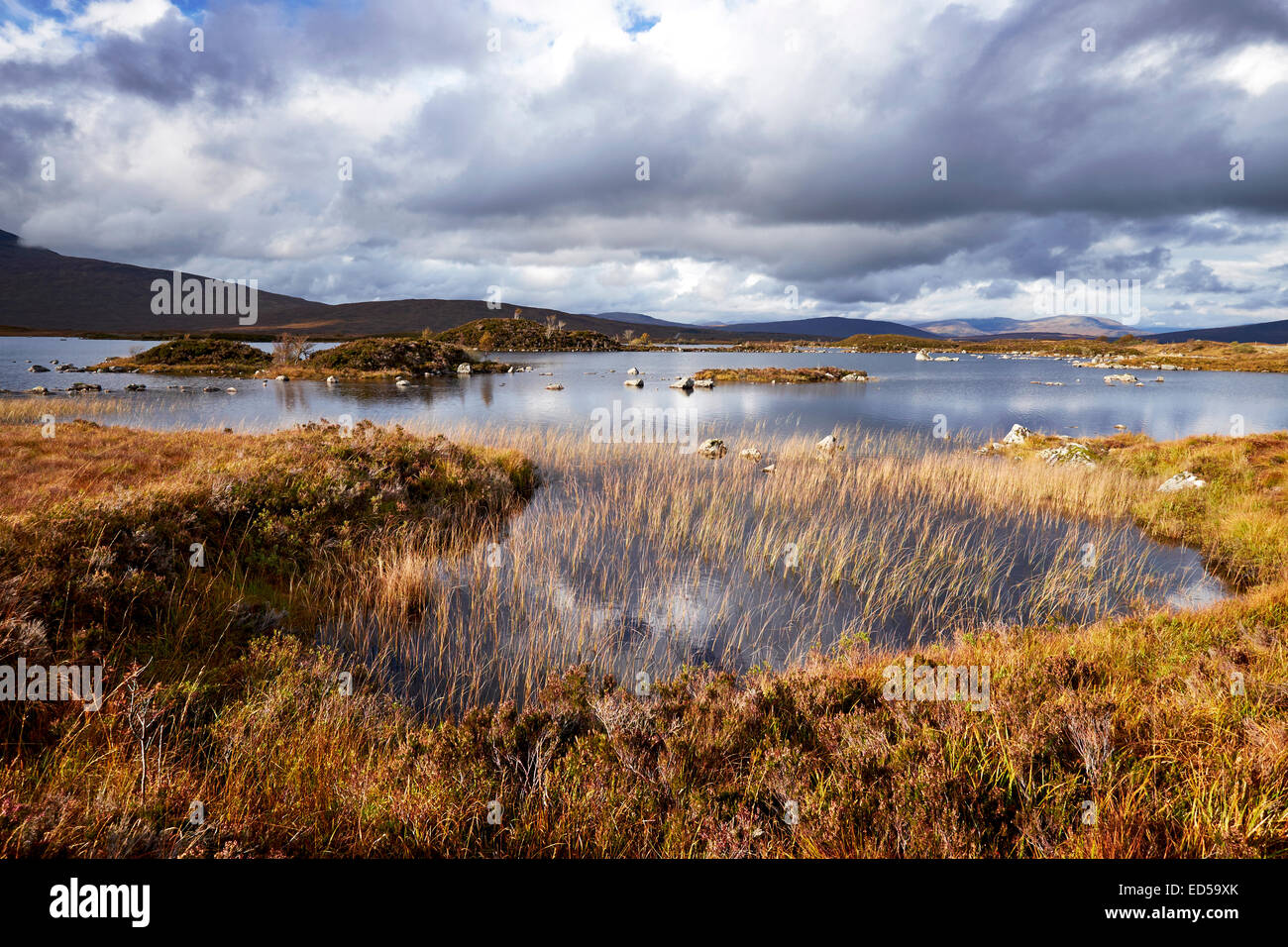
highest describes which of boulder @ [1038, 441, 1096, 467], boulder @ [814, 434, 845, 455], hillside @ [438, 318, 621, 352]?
hillside @ [438, 318, 621, 352]

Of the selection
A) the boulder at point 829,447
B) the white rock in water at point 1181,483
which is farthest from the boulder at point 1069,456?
the boulder at point 829,447

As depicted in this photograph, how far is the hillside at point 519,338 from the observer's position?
125m

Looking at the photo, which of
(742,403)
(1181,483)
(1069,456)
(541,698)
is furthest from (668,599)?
(742,403)

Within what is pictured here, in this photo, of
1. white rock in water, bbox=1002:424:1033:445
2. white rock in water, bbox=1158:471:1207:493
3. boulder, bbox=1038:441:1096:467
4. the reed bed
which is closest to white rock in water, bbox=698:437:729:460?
the reed bed

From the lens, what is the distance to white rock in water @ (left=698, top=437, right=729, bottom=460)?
832 inches

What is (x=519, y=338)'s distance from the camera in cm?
13162

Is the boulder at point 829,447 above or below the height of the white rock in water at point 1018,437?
below

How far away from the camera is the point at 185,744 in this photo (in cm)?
421

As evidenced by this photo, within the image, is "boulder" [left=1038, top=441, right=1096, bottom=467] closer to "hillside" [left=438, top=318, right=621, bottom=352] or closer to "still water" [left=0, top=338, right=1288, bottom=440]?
"still water" [left=0, top=338, right=1288, bottom=440]

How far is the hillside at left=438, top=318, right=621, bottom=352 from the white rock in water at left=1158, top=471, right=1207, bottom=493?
115187 mm

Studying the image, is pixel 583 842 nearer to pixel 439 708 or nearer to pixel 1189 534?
pixel 439 708

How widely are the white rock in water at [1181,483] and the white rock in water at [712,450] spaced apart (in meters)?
13.1

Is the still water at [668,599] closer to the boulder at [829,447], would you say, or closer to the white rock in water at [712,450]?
the white rock in water at [712,450]
